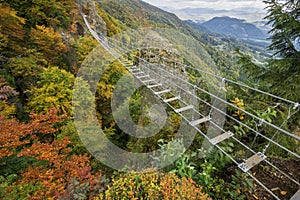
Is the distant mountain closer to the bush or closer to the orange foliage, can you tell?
the orange foliage

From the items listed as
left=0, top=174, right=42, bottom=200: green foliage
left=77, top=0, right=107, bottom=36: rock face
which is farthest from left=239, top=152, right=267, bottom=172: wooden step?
left=77, top=0, right=107, bottom=36: rock face

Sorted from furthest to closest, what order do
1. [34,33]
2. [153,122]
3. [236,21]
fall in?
[236,21] < [34,33] < [153,122]

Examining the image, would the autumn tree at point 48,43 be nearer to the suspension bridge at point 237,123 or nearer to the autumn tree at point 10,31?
the autumn tree at point 10,31

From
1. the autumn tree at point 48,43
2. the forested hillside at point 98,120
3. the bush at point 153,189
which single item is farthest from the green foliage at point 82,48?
the bush at point 153,189

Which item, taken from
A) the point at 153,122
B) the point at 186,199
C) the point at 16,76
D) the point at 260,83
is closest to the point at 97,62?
the point at 16,76

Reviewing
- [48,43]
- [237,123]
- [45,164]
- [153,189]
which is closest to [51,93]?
[45,164]

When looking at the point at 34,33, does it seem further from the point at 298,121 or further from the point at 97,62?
the point at 298,121

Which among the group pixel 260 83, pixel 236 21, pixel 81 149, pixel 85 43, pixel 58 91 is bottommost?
pixel 81 149
